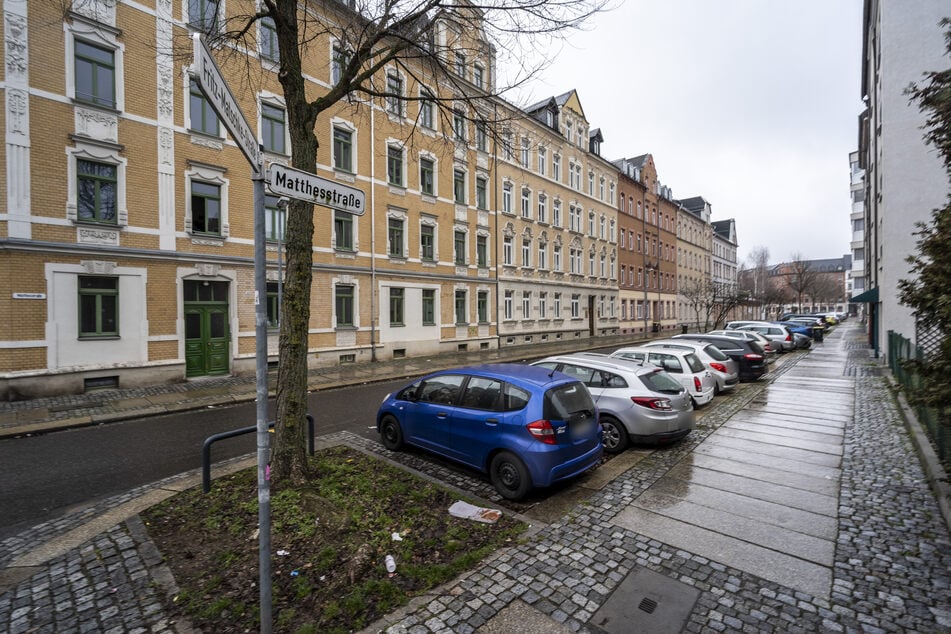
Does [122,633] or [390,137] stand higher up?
[390,137]

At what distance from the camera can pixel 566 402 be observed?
5.59 meters

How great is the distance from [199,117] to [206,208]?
3.12 metres

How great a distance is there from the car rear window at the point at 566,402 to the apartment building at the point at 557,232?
19.6m

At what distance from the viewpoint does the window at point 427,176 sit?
21423 mm

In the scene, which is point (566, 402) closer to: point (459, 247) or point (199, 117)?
point (199, 117)

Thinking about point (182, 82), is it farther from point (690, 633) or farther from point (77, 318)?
point (690, 633)

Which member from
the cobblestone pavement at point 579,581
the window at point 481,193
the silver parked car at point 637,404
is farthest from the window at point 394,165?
the cobblestone pavement at point 579,581

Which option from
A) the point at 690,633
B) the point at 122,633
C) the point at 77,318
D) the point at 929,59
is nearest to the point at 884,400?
the point at 690,633

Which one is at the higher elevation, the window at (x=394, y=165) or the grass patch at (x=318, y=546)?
the window at (x=394, y=165)

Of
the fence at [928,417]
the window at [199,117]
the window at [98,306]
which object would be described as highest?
the window at [199,117]

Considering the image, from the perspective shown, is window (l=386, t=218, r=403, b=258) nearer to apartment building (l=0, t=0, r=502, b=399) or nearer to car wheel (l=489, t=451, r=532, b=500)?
apartment building (l=0, t=0, r=502, b=399)

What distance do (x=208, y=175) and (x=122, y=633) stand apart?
15095 millimetres

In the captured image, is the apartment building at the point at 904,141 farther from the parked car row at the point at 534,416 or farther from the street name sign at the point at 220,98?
the street name sign at the point at 220,98

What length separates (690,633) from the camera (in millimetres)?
3076
